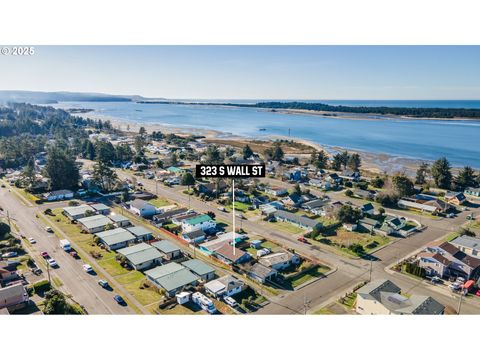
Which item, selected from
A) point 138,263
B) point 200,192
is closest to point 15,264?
point 138,263

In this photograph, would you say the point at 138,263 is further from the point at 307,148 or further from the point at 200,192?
the point at 307,148

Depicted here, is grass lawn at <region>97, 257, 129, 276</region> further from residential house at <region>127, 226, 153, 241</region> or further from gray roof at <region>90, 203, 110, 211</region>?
gray roof at <region>90, 203, 110, 211</region>

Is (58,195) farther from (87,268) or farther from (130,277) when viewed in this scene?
(130,277)

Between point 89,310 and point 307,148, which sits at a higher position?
point 307,148

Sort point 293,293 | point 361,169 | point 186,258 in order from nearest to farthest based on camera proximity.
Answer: point 293,293
point 186,258
point 361,169

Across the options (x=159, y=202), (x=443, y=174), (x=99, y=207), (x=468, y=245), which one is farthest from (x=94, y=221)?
(x=443, y=174)

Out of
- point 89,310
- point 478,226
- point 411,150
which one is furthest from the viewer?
point 411,150

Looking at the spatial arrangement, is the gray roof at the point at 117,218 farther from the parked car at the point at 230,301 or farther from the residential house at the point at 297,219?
the parked car at the point at 230,301
